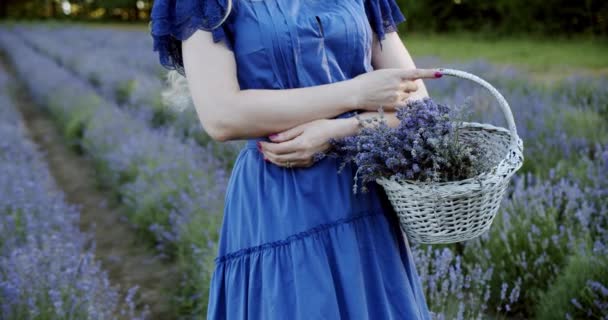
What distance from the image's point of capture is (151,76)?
31.5ft

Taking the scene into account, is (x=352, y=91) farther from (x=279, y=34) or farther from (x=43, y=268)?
(x=43, y=268)

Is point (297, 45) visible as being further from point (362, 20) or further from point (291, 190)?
point (291, 190)

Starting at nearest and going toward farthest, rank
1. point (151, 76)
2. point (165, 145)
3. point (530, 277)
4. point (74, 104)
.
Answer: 1. point (530, 277)
2. point (165, 145)
3. point (74, 104)
4. point (151, 76)

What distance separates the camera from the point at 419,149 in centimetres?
125

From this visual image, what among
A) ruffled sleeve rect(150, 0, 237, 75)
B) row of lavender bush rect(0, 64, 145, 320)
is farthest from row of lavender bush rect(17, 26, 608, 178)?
row of lavender bush rect(0, 64, 145, 320)

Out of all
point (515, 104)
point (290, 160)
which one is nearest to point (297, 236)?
point (290, 160)

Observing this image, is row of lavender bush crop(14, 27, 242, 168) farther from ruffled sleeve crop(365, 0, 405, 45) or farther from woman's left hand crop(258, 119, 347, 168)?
woman's left hand crop(258, 119, 347, 168)

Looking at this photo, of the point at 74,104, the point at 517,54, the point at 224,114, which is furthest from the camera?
the point at 517,54

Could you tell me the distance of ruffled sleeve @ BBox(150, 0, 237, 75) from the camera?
135cm

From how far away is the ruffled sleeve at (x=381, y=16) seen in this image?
161 cm

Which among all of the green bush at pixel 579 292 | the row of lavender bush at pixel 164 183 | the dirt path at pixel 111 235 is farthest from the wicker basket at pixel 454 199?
the dirt path at pixel 111 235

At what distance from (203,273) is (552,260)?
1.80 metres

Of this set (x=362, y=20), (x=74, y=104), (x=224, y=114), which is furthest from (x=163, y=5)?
(x=74, y=104)

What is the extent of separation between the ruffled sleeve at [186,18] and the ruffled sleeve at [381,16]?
429 millimetres
